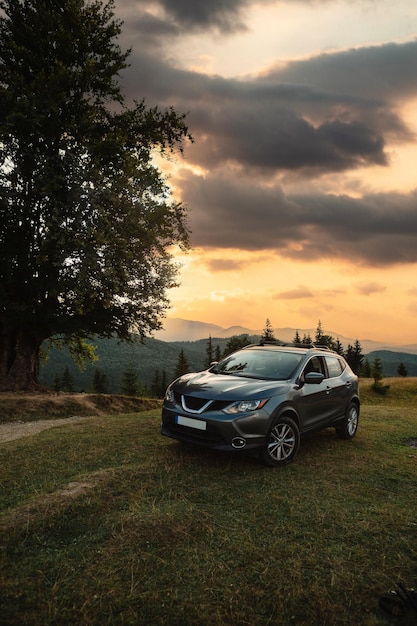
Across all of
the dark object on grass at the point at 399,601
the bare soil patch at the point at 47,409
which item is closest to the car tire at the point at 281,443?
the dark object on grass at the point at 399,601

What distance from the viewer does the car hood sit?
22.4 feet

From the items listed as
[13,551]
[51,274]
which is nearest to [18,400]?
[51,274]

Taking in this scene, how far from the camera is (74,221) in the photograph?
1653 cm

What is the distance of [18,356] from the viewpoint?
1889cm

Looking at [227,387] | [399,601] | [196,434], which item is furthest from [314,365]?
[399,601]

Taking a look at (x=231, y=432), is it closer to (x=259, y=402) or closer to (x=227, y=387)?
(x=259, y=402)

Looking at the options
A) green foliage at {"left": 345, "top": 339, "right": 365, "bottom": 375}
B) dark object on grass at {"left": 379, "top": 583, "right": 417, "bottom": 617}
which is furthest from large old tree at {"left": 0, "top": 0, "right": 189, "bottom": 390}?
green foliage at {"left": 345, "top": 339, "right": 365, "bottom": 375}

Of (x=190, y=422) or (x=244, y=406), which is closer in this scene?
(x=244, y=406)

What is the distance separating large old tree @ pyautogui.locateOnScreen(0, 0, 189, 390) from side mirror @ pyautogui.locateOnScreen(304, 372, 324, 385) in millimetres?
10688

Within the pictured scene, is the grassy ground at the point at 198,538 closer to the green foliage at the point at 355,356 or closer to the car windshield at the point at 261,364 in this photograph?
the car windshield at the point at 261,364

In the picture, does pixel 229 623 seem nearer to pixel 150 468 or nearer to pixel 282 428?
pixel 150 468

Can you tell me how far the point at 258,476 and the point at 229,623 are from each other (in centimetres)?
322

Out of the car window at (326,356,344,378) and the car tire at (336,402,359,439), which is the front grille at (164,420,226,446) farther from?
the car tire at (336,402,359,439)

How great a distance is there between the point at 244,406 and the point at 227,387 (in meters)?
0.48
